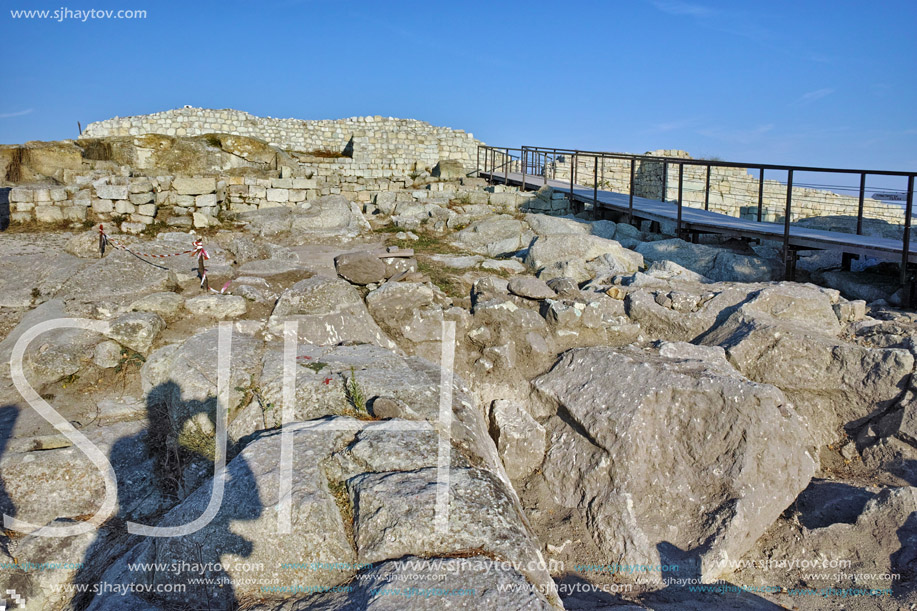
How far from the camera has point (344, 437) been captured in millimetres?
3820

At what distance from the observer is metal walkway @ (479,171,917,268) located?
22.9 ft

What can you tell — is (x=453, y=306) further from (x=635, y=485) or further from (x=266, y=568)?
(x=266, y=568)

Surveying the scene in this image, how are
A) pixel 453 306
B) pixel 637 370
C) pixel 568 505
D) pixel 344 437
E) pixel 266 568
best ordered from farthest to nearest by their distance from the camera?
1. pixel 453 306
2. pixel 637 370
3. pixel 568 505
4. pixel 344 437
5. pixel 266 568

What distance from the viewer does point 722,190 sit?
18.5m

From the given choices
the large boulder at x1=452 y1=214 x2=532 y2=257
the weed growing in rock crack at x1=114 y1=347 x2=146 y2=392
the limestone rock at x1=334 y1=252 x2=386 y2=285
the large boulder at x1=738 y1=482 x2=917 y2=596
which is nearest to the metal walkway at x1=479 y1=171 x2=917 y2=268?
the large boulder at x1=452 y1=214 x2=532 y2=257

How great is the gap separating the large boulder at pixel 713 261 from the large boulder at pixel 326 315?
4.89 m

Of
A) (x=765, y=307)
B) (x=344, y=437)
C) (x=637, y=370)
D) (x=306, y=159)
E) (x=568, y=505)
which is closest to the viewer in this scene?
(x=344, y=437)

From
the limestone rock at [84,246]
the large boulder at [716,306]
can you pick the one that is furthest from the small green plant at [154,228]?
the large boulder at [716,306]

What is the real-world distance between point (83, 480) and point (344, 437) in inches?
73.4

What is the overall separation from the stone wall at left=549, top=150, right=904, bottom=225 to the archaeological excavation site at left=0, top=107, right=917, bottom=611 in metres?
9.35

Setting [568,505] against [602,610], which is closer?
[602,610]

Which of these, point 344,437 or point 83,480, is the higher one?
point 344,437

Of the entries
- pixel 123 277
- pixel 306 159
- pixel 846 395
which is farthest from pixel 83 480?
pixel 306 159

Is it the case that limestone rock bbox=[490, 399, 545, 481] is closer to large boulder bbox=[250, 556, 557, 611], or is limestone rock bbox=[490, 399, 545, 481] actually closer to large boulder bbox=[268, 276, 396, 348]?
large boulder bbox=[268, 276, 396, 348]
